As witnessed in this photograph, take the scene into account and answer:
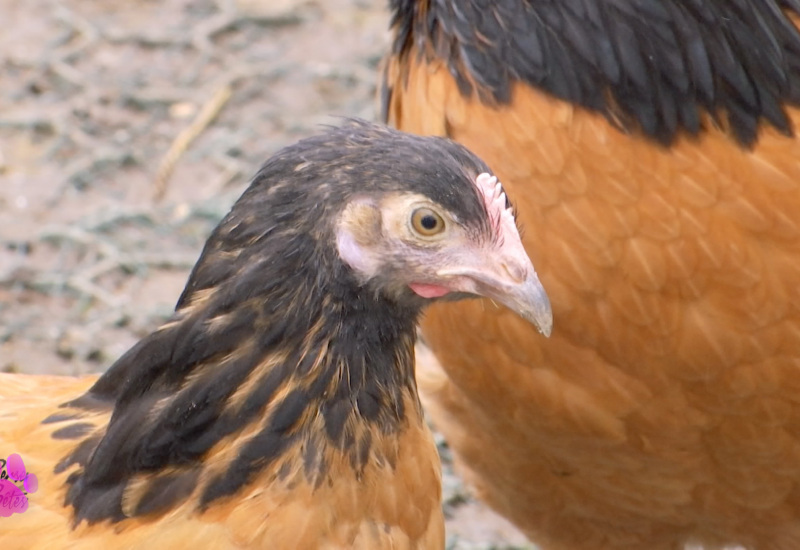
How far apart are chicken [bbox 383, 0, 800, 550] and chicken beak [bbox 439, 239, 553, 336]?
53cm

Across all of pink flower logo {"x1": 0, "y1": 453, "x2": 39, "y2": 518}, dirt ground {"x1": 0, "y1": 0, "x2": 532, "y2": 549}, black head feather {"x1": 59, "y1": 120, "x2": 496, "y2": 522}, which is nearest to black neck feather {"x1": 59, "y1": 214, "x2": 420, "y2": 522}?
black head feather {"x1": 59, "y1": 120, "x2": 496, "y2": 522}

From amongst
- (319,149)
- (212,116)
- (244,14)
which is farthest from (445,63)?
(244,14)

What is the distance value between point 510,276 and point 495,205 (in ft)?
0.38

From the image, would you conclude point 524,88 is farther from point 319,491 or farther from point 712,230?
point 319,491

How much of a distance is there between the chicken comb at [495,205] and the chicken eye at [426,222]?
0.27 feet

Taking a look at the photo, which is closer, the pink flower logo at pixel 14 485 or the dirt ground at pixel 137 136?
the pink flower logo at pixel 14 485

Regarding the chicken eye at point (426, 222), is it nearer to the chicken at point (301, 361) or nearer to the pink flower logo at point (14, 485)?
the chicken at point (301, 361)

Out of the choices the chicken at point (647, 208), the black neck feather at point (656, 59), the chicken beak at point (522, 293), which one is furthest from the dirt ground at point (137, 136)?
the chicken beak at point (522, 293)

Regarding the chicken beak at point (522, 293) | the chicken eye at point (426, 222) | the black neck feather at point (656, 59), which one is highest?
the black neck feather at point (656, 59)

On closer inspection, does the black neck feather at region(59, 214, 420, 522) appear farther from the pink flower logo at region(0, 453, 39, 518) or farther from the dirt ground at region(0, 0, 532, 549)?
the dirt ground at region(0, 0, 532, 549)

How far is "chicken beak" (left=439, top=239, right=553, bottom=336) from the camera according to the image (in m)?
1.95

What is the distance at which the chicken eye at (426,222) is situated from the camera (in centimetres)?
192

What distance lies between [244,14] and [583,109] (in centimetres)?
350

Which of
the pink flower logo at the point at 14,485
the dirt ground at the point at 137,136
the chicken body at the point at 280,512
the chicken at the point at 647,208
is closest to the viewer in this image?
the chicken body at the point at 280,512
